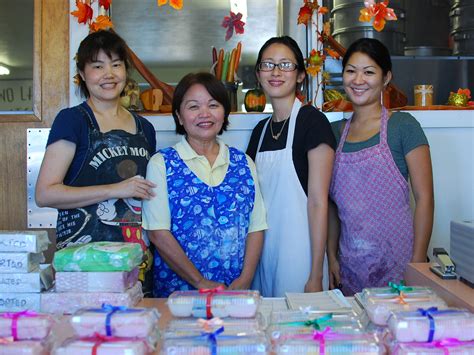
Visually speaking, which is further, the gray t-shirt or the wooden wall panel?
the wooden wall panel

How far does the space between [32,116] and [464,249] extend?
2.06 metres

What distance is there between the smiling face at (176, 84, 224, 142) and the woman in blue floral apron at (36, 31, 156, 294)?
0.19m

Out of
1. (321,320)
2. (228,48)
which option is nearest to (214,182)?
(321,320)

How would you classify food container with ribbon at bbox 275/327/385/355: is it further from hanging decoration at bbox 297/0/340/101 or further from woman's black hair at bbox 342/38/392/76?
hanging decoration at bbox 297/0/340/101

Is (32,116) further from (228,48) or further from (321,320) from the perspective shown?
(228,48)

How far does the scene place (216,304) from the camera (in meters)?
1.23

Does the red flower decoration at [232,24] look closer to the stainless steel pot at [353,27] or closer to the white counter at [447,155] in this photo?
the white counter at [447,155]

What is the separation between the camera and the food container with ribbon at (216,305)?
4.03 feet

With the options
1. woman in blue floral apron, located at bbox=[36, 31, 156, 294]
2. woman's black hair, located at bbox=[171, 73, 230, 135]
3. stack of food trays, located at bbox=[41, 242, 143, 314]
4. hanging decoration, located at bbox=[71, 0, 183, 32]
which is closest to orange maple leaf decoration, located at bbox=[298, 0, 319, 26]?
hanging decoration, located at bbox=[71, 0, 183, 32]

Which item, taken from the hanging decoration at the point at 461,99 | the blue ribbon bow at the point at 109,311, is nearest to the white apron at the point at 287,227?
the blue ribbon bow at the point at 109,311

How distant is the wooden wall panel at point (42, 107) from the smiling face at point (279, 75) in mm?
1072

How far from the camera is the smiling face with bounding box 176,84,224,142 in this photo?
1971mm

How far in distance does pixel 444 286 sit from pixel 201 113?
963 mm

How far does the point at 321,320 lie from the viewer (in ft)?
3.81
